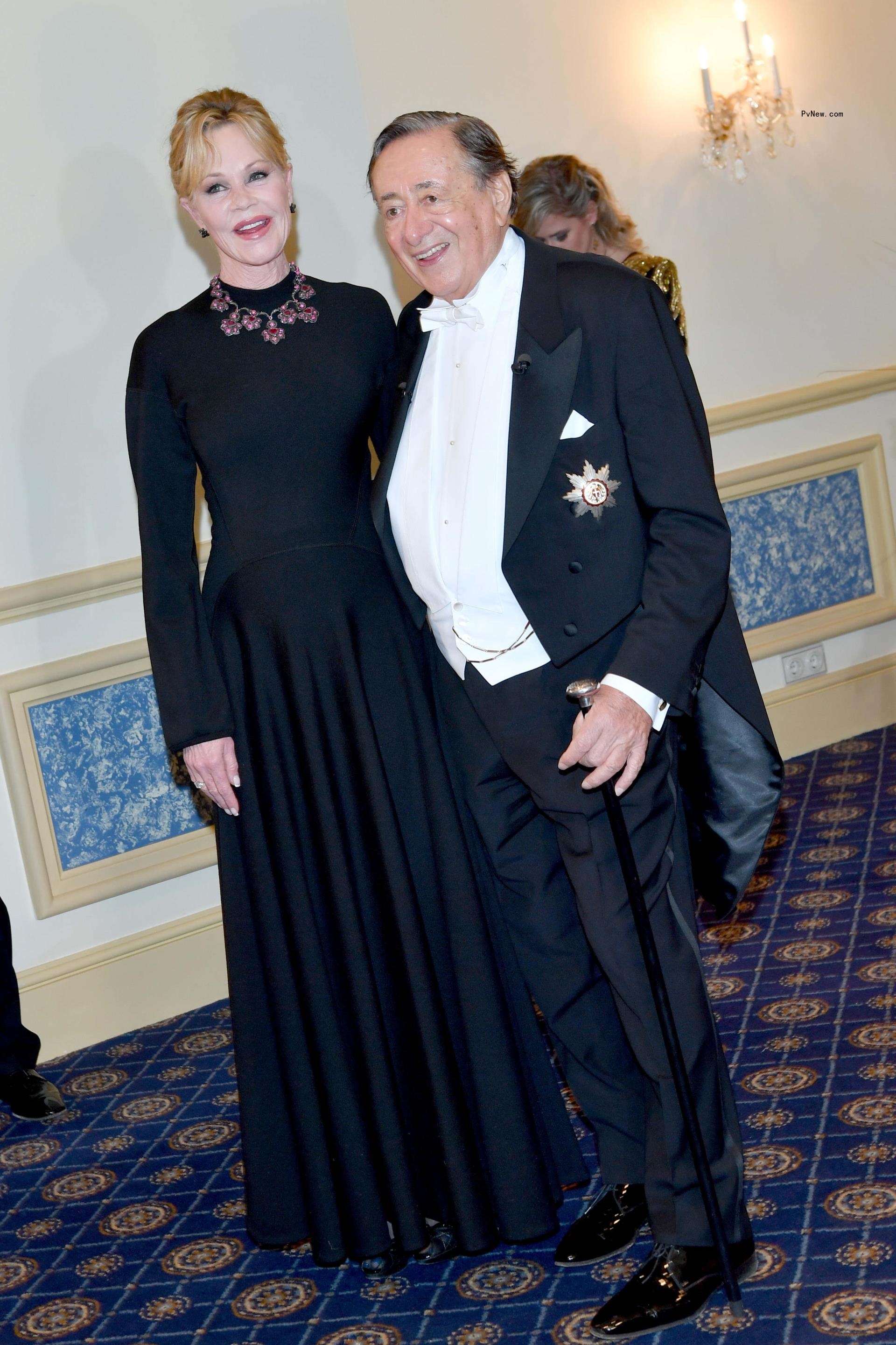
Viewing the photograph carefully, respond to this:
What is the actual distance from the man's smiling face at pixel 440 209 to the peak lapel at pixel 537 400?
135mm

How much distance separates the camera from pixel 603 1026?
2266 millimetres

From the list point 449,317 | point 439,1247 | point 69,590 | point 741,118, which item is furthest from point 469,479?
point 741,118

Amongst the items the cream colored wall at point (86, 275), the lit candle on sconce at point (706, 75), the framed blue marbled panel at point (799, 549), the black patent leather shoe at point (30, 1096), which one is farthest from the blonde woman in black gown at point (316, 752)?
the lit candle on sconce at point (706, 75)

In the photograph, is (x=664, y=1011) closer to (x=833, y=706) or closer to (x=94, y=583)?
(x=94, y=583)

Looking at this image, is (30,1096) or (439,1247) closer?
(439,1247)

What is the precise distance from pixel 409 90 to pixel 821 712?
247 centimetres

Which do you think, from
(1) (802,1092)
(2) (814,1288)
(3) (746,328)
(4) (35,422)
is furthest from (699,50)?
(2) (814,1288)

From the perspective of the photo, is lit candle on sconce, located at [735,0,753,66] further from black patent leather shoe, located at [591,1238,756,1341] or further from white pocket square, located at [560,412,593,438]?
black patent leather shoe, located at [591,1238,756,1341]

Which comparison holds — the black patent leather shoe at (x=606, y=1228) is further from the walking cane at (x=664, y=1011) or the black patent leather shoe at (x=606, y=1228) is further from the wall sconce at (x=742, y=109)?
the wall sconce at (x=742, y=109)

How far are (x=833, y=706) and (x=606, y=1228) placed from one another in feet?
9.95

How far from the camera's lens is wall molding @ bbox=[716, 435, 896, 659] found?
16.0 ft

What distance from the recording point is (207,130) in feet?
7.41

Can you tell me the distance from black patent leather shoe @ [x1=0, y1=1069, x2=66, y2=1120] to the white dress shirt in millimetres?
1804

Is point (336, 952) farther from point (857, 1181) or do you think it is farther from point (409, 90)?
point (409, 90)
